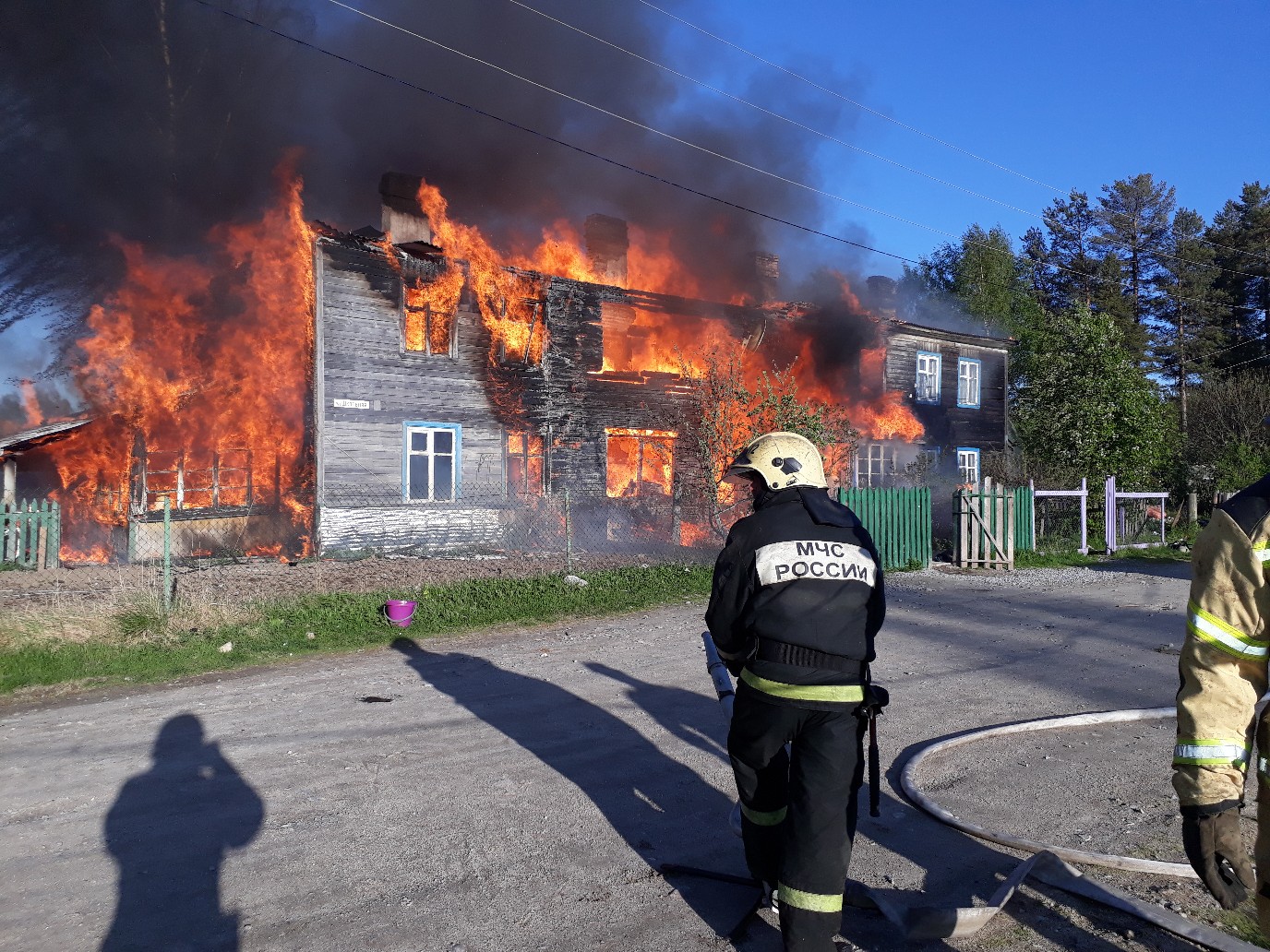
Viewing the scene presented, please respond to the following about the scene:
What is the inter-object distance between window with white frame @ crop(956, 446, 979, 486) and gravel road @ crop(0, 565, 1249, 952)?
2145 centimetres

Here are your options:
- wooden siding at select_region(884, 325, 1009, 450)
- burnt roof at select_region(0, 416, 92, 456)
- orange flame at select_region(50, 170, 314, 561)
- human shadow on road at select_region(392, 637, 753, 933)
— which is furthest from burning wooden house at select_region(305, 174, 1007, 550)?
human shadow on road at select_region(392, 637, 753, 933)

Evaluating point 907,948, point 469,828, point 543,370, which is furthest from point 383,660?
point 543,370

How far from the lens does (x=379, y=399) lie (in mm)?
18281

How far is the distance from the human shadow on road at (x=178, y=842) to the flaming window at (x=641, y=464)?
16457 mm

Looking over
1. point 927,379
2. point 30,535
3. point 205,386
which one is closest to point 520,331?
point 205,386

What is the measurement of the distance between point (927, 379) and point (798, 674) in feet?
89.5

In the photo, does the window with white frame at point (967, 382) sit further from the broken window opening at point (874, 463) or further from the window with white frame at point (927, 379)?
the broken window opening at point (874, 463)

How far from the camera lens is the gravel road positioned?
11.2 ft

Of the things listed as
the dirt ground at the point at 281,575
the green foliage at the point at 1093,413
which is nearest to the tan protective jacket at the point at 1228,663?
the dirt ground at the point at 281,575

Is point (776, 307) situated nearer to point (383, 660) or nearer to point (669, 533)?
point (669, 533)

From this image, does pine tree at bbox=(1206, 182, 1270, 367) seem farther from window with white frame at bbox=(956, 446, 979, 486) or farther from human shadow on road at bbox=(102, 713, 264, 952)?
human shadow on road at bbox=(102, 713, 264, 952)

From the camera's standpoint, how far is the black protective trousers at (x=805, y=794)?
296cm

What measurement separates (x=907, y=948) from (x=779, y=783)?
2.35ft

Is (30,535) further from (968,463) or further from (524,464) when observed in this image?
(968,463)
